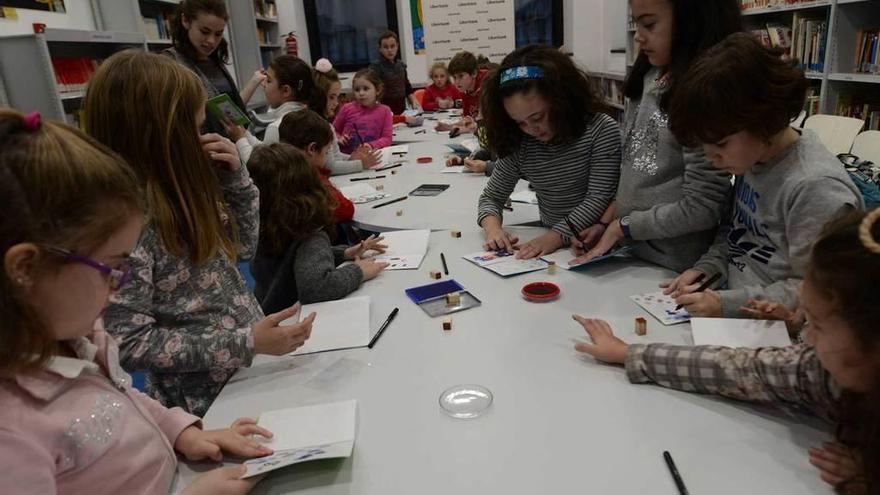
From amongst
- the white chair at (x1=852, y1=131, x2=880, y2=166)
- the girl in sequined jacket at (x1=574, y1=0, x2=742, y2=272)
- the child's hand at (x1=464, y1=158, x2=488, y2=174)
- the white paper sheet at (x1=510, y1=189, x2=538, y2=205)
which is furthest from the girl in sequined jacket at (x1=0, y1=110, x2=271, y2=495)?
the white chair at (x1=852, y1=131, x2=880, y2=166)

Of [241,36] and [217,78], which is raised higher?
[241,36]

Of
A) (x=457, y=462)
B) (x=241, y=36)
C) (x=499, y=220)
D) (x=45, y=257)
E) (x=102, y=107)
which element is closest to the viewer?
(x=45, y=257)

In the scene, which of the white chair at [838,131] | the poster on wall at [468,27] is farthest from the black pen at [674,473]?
the poster on wall at [468,27]

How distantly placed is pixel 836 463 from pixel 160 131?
1265 millimetres

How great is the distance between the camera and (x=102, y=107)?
44.7 inches

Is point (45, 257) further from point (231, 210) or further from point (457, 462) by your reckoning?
point (231, 210)

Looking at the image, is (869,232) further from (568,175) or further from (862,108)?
(862,108)

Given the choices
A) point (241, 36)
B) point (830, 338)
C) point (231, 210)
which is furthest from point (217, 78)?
point (241, 36)

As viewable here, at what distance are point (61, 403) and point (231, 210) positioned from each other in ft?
2.52

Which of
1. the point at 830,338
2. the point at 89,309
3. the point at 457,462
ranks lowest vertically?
the point at 457,462

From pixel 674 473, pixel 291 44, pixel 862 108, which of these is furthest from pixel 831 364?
pixel 291 44

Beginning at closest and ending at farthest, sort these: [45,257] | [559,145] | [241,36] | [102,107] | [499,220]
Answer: [45,257], [102,107], [559,145], [499,220], [241,36]

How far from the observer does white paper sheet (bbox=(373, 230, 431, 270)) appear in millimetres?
1772

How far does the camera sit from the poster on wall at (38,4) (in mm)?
3254
